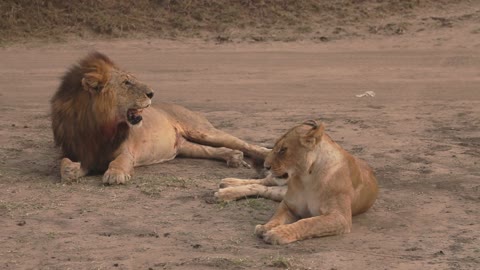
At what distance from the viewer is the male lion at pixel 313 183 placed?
533 centimetres

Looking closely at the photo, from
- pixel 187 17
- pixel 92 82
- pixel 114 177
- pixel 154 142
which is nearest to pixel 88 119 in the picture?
pixel 92 82

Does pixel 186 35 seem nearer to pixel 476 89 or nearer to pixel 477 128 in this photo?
pixel 476 89

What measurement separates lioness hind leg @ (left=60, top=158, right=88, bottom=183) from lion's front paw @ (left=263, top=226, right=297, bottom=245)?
1824 millimetres

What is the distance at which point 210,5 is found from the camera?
1358 centimetres

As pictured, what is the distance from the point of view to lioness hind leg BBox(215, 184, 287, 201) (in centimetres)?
610

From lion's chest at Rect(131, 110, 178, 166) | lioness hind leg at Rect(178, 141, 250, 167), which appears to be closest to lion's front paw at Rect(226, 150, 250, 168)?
lioness hind leg at Rect(178, 141, 250, 167)

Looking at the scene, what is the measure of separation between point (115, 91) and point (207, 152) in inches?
43.4

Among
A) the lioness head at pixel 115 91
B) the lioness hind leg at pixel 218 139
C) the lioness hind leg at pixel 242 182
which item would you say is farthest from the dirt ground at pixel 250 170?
the lioness head at pixel 115 91

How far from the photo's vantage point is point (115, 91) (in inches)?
267

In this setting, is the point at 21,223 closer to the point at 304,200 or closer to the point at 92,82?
the point at 92,82

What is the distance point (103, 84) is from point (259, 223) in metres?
1.69

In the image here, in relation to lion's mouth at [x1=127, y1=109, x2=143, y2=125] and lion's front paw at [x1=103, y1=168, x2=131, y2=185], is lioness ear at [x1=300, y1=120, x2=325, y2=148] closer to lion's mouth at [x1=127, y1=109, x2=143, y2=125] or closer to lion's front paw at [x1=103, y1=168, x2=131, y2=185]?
lion's front paw at [x1=103, y1=168, x2=131, y2=185]

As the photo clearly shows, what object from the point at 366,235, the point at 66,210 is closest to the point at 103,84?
the point at 66,210

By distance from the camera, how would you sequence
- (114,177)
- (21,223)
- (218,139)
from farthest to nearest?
(218,139) → (114,177) → (21,223)
